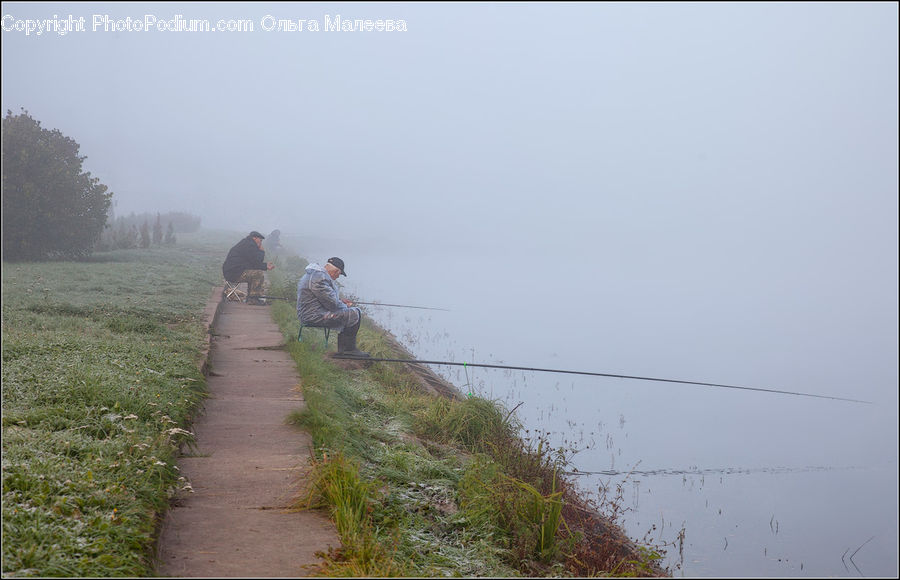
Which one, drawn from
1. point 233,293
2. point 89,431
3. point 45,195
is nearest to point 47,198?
point 45,195

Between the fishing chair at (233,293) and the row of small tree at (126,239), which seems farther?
the row of small tree at (126,239)

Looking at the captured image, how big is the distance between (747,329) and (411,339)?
595 inches

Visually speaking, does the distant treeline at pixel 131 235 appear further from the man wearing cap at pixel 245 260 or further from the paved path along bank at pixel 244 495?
the paved path along bank at pixel 244 495

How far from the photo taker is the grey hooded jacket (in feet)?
31.7

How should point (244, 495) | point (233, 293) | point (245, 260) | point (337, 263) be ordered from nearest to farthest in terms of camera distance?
point (244, 495), point (337, 263), point (245, 260), point (233, 293)

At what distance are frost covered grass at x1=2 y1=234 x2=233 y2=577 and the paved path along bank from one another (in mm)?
181

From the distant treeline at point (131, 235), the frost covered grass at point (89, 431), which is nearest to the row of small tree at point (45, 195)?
the distant treeline at point (131, 235)

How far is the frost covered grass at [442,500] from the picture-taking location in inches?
161

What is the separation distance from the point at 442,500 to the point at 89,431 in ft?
8.54

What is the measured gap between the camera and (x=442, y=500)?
A: 5.13 meters

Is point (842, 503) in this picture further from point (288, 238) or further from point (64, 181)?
point (288, 238)

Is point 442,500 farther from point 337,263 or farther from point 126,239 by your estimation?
point 126,239

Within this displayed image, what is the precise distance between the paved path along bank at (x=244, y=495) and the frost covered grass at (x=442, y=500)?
182 millimetres

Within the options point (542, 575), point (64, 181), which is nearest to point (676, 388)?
point (542, 575)
